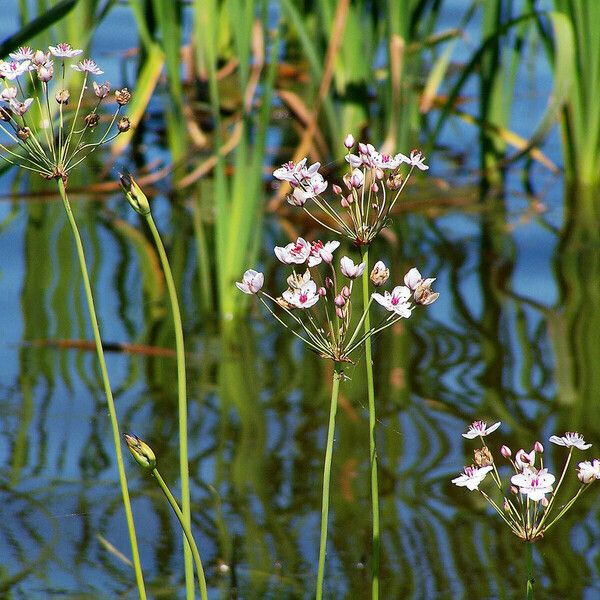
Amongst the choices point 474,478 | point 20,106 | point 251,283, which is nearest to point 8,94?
point 20,106

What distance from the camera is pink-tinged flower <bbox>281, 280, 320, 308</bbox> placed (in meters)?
0.81

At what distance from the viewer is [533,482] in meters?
0.81

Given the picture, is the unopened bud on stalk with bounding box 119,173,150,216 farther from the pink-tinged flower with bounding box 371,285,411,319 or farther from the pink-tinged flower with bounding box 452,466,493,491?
the pink-tinged flower with bounding box 452,466,493,491

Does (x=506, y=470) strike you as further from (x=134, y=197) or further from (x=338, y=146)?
(x=338, y=146)

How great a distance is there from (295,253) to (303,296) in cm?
3

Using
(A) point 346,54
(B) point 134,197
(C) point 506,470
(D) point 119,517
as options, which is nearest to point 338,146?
(A) point 346,54

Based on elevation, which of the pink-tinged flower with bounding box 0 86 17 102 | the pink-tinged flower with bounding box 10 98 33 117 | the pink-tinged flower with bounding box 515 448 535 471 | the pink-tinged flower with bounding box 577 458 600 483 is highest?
the pink-tinged flower with bounding box 0 86 17 102

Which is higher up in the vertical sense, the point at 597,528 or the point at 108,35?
the point at 108,35

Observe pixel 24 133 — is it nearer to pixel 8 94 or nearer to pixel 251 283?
pixel 8 94

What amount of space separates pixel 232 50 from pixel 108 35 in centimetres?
112

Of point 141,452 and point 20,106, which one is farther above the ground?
point 20,106

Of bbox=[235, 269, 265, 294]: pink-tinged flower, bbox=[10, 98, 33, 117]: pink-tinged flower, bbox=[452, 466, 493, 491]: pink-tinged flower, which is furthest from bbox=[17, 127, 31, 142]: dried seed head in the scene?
bbox=[452, 466, 493, 491]: pink-tinged flower

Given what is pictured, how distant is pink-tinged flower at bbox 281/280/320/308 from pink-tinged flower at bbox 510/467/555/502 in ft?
0.65

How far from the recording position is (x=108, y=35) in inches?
184
